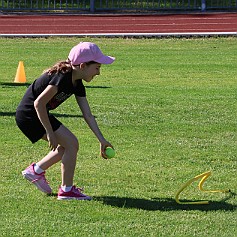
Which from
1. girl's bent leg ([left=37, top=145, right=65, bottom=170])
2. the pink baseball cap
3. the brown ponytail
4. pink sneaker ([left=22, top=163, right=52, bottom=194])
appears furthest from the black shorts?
the pink baseball cap

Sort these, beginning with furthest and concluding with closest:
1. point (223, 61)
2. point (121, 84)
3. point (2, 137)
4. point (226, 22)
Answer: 1. point (226, 22)
2. point (223, 61)
3. point (121, 84)
4. point (2, 137)

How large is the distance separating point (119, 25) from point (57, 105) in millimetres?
21494

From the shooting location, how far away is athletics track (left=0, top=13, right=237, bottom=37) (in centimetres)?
2623

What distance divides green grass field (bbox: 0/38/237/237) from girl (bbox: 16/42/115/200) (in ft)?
0.58

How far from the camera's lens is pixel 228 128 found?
33.9ft

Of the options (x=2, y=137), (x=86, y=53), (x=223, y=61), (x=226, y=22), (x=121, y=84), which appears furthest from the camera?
(x=226, y=22)

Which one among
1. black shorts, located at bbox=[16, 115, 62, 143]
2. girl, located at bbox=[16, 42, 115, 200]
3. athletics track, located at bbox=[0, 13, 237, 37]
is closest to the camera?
girl, located at bbox=[16, 42, 115, 200]

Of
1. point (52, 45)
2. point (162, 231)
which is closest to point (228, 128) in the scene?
point (162, 231)

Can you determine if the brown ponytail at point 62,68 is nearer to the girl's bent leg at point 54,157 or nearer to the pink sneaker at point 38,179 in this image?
the girl's bent leg at point 54,157

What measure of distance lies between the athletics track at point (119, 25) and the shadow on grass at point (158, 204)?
18.1 m

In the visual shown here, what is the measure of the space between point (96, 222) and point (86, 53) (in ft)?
4.77

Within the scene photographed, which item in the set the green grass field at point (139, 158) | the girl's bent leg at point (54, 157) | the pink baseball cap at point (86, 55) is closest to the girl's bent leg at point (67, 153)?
the girl's bent leg at point (54, 157)

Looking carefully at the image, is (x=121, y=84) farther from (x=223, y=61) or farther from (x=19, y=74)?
(x=223, y=61)

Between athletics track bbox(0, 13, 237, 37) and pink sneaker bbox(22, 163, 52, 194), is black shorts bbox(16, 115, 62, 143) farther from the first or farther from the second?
athletics track bbox(0, 13, 237, 37)
